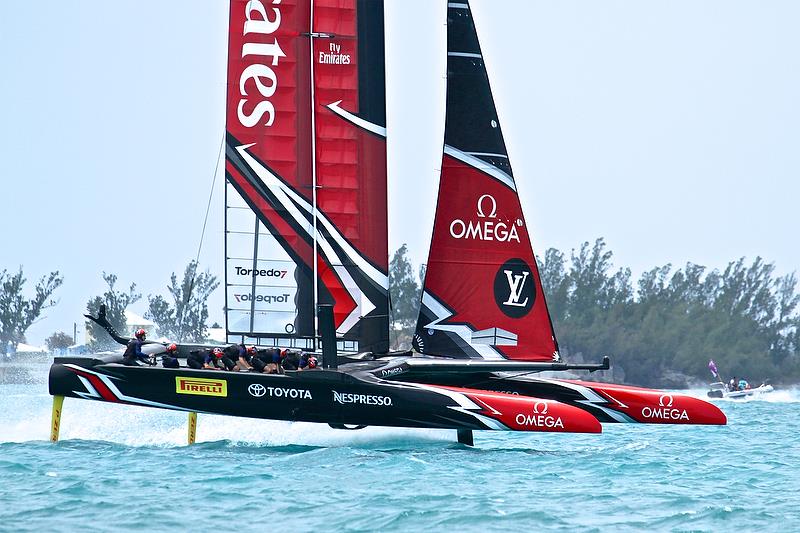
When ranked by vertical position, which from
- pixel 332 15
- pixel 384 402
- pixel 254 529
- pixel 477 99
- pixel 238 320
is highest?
pixel 332 15

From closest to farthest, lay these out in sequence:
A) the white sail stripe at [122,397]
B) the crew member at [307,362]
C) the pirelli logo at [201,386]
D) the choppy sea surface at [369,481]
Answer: the choppy sea surface at [369,481]
the pirelli logo at [201,386]
the white sail stripe at [122,397]
the crew member at [307,362]

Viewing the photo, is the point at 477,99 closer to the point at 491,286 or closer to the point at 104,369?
the point at 491,286

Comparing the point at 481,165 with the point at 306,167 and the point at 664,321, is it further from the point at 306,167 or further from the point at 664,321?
the point at 664,321

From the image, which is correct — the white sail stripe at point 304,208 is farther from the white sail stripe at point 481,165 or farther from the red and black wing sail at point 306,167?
the white sail stripe at point 481,165

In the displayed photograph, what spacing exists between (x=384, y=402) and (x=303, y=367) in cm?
186

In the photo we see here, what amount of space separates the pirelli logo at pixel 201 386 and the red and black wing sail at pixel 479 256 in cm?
381

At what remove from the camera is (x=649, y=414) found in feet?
59.2

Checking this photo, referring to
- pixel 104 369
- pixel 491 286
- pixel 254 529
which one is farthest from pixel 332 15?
pixel 254 529

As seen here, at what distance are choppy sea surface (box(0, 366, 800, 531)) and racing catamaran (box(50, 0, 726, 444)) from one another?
1.52 meters

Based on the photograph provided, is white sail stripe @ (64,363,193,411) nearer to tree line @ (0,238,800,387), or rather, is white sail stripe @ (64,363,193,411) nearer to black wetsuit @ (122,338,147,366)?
black wetsuit @ (122,338,147,366)

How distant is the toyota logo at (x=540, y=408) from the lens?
1661 cm

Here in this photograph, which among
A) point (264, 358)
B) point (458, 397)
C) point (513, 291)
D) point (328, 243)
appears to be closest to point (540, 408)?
point (458, 397)

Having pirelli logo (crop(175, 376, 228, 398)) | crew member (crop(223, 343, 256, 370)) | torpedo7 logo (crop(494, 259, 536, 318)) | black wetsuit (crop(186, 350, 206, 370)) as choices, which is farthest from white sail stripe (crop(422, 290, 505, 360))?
pirelli logo (crop(175, 376, 228, 398))

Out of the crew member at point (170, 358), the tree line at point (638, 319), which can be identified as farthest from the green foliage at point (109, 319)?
the crew member at point (170, 358)
